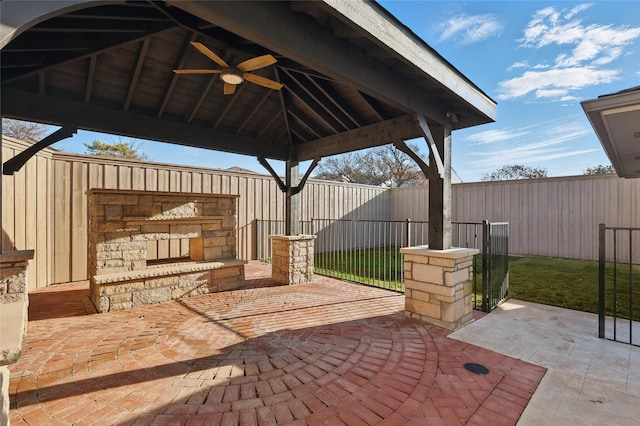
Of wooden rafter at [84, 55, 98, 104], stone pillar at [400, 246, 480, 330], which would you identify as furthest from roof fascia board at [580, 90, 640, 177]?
wooden rafter at [84, 55, 98, 104]

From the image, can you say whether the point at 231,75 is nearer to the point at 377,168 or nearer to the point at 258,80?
the point at 258,80

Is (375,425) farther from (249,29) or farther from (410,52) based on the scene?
(410,52)

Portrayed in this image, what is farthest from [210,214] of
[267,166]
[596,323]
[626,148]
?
[626,148]

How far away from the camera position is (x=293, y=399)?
208cm

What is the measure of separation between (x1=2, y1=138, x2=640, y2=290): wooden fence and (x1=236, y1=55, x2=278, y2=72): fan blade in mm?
4182

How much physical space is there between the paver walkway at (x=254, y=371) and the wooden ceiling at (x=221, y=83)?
241 cm

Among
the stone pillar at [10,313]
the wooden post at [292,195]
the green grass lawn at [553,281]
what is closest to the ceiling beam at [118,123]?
the wooden post at [292,195]

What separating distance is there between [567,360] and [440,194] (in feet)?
7.01

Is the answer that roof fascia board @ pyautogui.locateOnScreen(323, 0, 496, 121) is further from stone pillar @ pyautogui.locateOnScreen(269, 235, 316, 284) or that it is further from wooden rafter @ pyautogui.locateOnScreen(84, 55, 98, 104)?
stone pillar @ pyautogui.locateOnScreen(269, 235, 316, 284)

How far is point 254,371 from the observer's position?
2.46m

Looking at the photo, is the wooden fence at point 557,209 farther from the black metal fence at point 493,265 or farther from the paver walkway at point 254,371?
the paver walkway at point 254,371

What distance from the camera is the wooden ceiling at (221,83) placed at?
2.16 meters

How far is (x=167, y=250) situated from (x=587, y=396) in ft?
24.5

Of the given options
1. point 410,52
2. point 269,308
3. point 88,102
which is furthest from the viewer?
point 269,308
